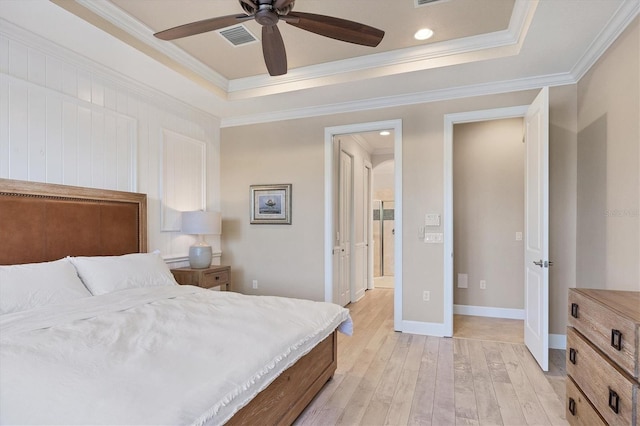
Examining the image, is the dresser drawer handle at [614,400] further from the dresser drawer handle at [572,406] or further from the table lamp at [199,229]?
the table lamp at [199,229]

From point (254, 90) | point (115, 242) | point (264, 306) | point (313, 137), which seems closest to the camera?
point (264, 306)

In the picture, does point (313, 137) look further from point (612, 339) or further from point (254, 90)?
point (612, 339)

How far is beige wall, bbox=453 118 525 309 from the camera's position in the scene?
14.4ft

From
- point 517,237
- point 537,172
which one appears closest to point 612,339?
point 537,172

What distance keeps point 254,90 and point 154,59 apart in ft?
3.71

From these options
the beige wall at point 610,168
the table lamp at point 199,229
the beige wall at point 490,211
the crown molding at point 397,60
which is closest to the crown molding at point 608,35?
the beige wall at point 610,168

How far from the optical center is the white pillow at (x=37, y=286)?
6.60 ft

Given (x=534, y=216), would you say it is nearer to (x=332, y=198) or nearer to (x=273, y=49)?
(x=332, y=198)

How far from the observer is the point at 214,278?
381 cm

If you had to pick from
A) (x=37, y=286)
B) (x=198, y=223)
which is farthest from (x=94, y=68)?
(x=37, y=286)

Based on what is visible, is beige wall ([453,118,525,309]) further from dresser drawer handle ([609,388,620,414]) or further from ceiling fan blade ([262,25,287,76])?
dresser drawer handle ([609,388,620,414])

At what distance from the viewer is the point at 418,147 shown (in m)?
3.75

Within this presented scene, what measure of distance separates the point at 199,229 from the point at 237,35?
1.98 metres

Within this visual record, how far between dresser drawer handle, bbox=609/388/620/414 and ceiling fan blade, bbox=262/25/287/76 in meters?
2.45
